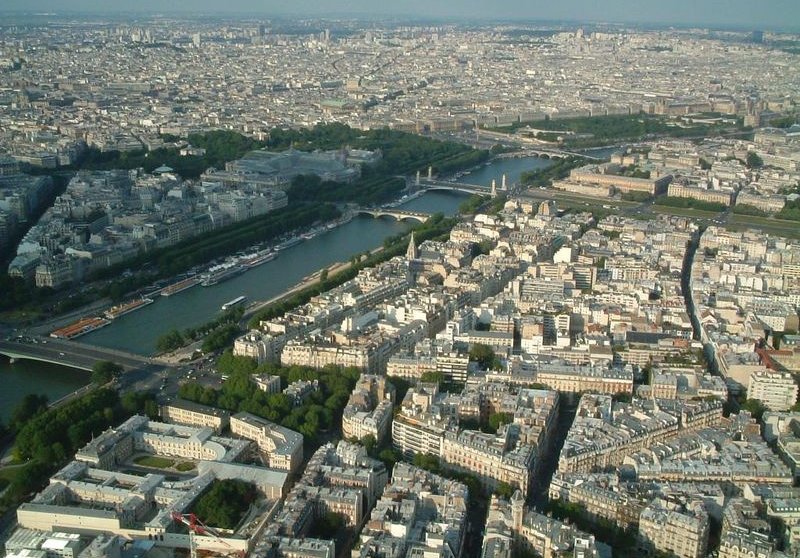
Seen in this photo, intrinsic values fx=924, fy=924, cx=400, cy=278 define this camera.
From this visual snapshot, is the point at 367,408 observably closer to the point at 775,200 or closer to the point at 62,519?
the point at 62,519

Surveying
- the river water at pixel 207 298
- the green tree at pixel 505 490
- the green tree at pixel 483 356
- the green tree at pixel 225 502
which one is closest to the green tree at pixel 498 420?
the green tree at pixel 505 490

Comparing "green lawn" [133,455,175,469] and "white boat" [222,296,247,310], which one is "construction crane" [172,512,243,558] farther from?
"white boat" [222,296,247,310]

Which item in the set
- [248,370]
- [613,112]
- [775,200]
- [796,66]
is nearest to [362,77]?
[613,112]

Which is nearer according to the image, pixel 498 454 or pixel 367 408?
pixel 498 454

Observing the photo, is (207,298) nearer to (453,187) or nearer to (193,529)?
(193,529)

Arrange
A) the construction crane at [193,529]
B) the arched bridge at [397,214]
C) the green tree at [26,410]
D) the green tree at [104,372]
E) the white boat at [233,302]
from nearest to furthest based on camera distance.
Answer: the construction crane at [193,529] → the green tree at [26,410] → the green tree at [104,372] → the white boat at [233,302] → the arched bridge at [397,214]

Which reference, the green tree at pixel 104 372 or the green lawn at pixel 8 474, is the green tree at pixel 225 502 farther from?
the green tree at pixel 104 372
